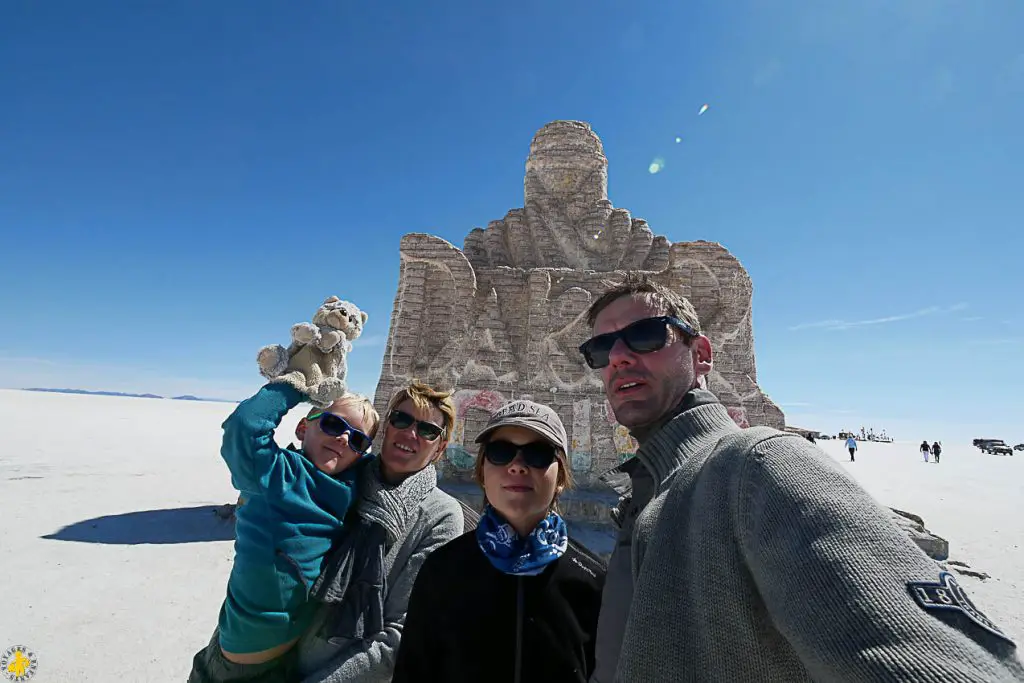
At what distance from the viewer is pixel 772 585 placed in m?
0.92

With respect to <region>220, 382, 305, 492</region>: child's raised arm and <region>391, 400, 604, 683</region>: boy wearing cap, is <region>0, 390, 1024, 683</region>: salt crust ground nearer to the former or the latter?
<region>220, 382, 305, 492</region>: child's raised arm

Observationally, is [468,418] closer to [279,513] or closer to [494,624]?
[279,513]

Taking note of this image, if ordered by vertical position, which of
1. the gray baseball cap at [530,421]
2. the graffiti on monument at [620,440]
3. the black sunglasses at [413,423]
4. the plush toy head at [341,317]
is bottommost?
the graffiti on monument at [620,440]

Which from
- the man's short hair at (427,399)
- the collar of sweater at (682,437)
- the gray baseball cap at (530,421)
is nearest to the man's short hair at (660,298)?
the collar of sweater at (682,437)

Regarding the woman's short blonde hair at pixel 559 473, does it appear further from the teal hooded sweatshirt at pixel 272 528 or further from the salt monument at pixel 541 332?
the salt monument at pixel 541 332

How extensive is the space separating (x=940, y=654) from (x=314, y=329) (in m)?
2.62

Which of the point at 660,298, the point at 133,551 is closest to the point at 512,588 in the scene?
the point at 660,298

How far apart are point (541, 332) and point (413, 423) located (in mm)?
7495

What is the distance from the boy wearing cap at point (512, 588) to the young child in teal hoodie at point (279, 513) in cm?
58

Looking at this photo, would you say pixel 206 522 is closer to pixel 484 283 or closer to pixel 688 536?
pixel 484 283

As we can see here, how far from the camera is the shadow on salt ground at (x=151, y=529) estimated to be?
24.2ft

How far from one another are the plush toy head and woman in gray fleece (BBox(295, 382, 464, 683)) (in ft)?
1.95

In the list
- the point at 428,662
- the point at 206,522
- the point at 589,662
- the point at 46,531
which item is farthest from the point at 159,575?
the point at 589,662

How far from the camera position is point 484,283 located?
401 inches
